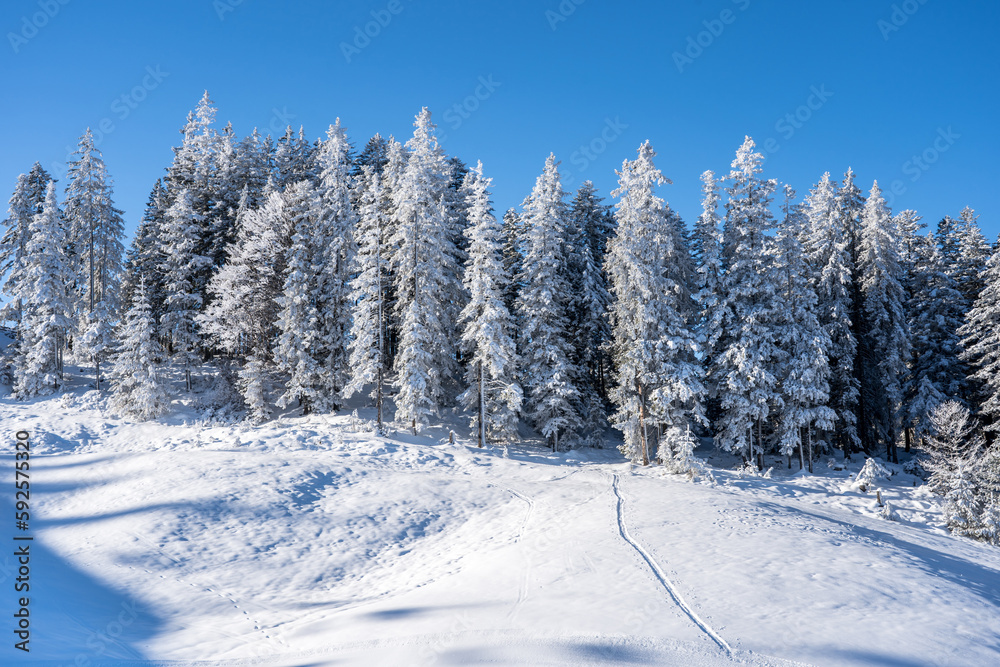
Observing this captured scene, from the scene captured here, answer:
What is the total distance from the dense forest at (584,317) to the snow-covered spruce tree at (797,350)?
0.40 ft

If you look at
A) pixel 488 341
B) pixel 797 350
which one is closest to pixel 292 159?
pixel 488 341

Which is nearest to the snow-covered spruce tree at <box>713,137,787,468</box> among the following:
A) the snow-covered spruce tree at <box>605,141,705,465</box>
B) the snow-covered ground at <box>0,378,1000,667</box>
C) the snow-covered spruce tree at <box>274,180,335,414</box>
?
the snow-covered spruce tree at <box>605,141,705,465</box>

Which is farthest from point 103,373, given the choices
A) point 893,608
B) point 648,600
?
point 893,608

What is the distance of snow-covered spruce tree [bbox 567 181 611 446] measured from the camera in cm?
3269

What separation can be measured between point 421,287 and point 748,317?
18.8 m

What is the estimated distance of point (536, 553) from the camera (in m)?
15.3

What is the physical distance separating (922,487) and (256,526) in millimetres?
31146

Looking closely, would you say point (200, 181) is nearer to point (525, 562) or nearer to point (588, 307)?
point (588, 307)

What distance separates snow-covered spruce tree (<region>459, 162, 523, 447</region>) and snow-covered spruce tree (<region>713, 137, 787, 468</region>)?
39.1ft

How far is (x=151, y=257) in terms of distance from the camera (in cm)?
4203

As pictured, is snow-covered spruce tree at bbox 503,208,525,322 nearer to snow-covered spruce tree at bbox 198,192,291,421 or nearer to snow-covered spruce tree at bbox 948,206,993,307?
snow-covered spruce tree at bbox 198,192,291,421

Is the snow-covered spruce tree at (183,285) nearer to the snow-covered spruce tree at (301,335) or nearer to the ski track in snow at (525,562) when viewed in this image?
the snow-covered spruce tree at (301,335)

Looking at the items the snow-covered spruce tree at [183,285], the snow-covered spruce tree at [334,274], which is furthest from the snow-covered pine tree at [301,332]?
Answer: the snow-covered spruce tree at [183,285]

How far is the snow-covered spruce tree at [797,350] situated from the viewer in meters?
28.2
